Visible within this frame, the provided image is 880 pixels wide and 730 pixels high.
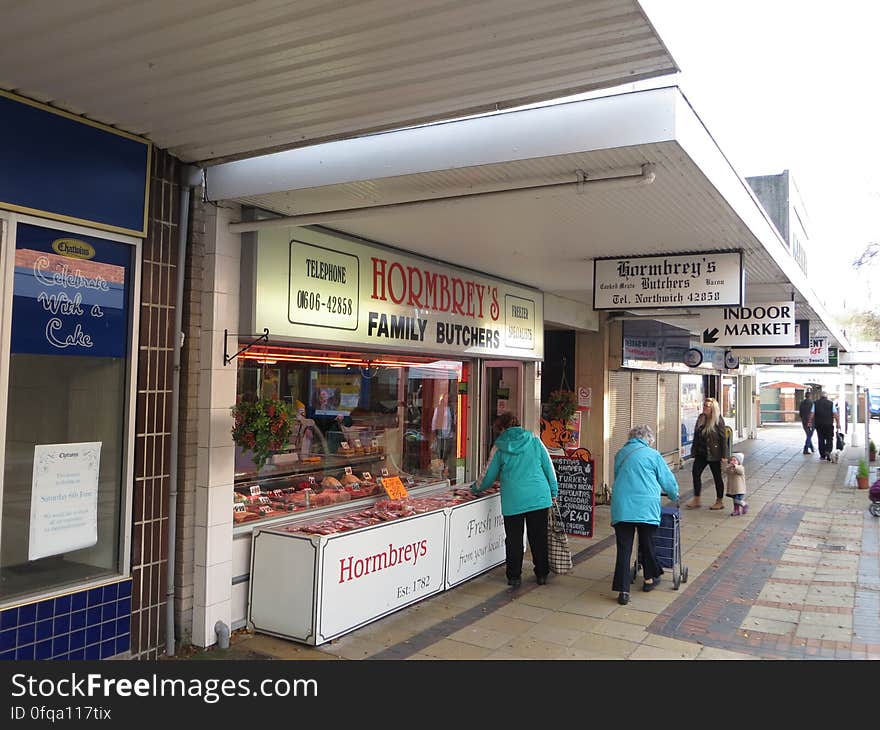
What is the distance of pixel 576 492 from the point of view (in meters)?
8.47

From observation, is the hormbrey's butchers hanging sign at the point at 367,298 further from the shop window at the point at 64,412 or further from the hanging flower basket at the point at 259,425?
the shop window at the point at 64,412

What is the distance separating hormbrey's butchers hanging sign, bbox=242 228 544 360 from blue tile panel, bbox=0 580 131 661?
2.04 m

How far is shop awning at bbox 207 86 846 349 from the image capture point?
12.7 feet

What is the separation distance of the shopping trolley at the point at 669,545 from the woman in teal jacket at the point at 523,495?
95cm

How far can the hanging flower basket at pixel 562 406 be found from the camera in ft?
36.7

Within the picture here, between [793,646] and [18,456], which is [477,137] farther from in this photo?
[793,646]

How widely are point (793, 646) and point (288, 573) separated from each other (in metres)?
3.82

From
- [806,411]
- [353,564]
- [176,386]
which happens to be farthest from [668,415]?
[176,386]

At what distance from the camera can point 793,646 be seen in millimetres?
5289

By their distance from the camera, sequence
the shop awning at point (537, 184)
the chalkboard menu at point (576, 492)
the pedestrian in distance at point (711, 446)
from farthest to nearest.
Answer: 1. the pedestrian in distance at point (711, 446)
2. the chalkboard menu at point (576, 492)
3. the shop awning at point (537, 184)

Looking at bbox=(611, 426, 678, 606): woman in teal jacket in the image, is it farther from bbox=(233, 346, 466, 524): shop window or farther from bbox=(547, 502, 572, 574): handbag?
bbox=(233, 346, 466, 524): shop window

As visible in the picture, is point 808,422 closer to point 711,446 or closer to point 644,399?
point 644,399

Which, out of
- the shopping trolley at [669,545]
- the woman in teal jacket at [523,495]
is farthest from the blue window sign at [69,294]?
the shopping trolley at [669,545]

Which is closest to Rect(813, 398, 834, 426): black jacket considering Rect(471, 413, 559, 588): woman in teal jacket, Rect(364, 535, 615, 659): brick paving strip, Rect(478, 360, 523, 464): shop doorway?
Rect(478, 360, 523, 464): shop doorway
